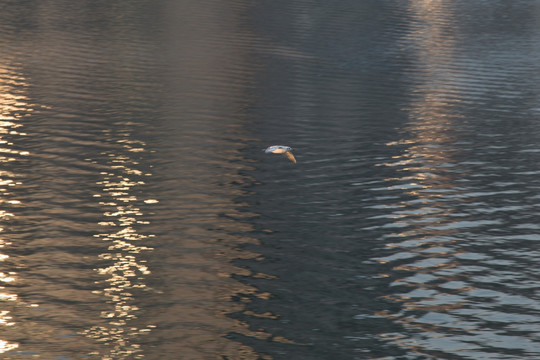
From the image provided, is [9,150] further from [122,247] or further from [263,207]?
[122,247]

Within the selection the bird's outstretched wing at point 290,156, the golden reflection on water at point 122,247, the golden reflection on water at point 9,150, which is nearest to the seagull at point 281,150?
the bird's outstretched wing at point 290,156

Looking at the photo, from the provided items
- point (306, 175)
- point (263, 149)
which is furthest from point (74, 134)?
point (306, 175)

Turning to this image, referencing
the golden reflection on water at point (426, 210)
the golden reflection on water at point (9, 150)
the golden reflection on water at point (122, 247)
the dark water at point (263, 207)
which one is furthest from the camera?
the golden reflection on water at point (426, 210)

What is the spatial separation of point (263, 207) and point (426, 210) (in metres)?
7.10

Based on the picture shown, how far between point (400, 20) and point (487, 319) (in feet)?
335

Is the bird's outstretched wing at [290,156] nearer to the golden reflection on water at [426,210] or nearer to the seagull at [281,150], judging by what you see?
the seagull at [281,150]

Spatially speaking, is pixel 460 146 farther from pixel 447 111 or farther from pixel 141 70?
pixel 141 70

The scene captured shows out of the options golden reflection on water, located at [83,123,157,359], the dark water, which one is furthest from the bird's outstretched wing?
golden reflection on water, located at [83,123,157,359]

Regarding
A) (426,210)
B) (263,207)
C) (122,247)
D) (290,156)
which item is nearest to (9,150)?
(290,156)

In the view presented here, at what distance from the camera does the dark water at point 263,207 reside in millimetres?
29156

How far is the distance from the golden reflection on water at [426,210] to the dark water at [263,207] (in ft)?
0.44

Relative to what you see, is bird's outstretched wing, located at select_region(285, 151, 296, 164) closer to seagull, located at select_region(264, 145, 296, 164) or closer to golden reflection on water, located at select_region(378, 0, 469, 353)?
seagull, located at select_region(264, 145, 296, 164)

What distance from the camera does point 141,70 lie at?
79.7 m

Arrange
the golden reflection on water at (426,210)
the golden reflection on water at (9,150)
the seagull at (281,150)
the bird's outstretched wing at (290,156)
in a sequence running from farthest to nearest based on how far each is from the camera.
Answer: the seagull at (281,150) → the bird's outstretched wing at (290,156) → the golden reflection on water at (426,210) → the golden reflection on water at (9,150)
